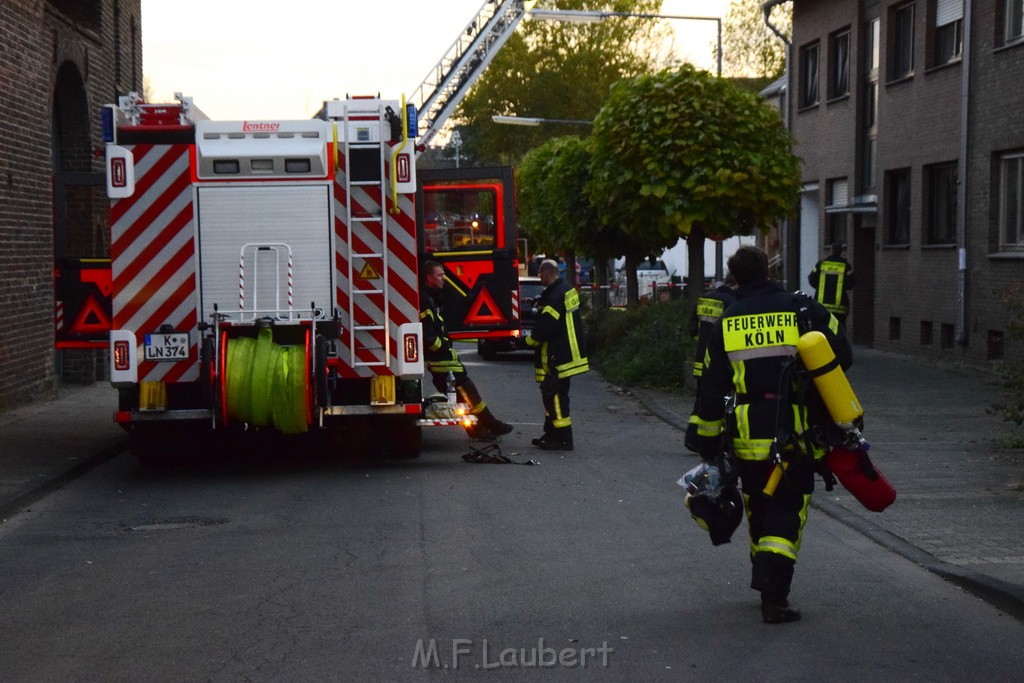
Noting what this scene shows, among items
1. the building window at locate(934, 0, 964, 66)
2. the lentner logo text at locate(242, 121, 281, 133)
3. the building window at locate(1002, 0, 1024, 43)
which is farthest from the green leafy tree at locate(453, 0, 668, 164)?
the lentner logo text at locate(242, 121, 281, 133)

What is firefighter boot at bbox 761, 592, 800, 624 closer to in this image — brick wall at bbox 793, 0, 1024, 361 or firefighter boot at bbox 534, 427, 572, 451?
firefighter boot at bbox 534, 427, 572, 451

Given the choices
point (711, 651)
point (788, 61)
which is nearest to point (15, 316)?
point (711, 651)

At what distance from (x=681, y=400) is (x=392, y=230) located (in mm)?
6899

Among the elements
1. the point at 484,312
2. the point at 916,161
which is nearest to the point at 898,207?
the point at 916,161

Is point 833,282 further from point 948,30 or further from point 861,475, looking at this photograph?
point 861,475

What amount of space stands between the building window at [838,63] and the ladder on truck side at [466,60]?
6532mm

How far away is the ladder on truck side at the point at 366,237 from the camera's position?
1115cm

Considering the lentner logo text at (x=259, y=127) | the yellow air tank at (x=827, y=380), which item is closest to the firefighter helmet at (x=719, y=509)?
the yellow air tank at (x=827, y=380)

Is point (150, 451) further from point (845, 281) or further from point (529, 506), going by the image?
point (845, 281)

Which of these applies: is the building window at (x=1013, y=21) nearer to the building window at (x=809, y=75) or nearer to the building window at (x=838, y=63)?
the building window at (x=838, y=63)

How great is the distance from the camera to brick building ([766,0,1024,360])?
20234 mm

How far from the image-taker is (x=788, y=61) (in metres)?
30.3

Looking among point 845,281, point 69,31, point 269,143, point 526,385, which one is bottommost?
point 526,385

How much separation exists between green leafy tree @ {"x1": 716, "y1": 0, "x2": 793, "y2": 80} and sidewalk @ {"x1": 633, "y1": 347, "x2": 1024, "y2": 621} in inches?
1889
